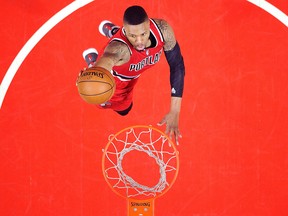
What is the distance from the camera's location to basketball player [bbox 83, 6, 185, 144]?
157 inches

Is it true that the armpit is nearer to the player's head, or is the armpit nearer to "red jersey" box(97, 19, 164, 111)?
"red jersey" box(97, 19, 164, 111)

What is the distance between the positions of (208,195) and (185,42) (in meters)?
2.22

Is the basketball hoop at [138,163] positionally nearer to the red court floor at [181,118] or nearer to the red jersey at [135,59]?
the red court floor at [181,118]

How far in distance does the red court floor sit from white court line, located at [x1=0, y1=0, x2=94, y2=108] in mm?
30

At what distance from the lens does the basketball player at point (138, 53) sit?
3994 mm

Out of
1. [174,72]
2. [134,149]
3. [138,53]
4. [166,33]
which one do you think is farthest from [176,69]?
[134,149]

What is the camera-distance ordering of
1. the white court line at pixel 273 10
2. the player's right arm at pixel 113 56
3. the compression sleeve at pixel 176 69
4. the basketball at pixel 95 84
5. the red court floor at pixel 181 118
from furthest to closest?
the white court line at pixel 273 10
the red court floor at pixel 181 118
the compression sleeve at pixel 176 69
the player's right arm at pixel 113 56
the basketball at pixel 95 84

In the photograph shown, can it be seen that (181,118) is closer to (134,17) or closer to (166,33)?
(166,33)

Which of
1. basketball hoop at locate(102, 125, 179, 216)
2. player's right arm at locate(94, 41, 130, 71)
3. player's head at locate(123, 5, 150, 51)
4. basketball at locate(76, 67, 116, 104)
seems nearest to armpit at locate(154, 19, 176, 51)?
player's head at locate(123, 5, 150, 51)

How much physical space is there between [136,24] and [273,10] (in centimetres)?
290

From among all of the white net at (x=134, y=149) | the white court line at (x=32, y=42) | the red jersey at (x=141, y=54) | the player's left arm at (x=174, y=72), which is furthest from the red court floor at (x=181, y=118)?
the red jersey at (x=141, y=54)

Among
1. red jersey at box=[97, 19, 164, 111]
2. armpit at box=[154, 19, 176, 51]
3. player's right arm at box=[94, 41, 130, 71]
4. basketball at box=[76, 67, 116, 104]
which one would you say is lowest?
basketball at box=[76, 67, 116, 104]

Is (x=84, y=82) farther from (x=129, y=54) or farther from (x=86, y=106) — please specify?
(x=86, y=106)

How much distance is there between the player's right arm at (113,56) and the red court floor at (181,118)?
5.92 ft
